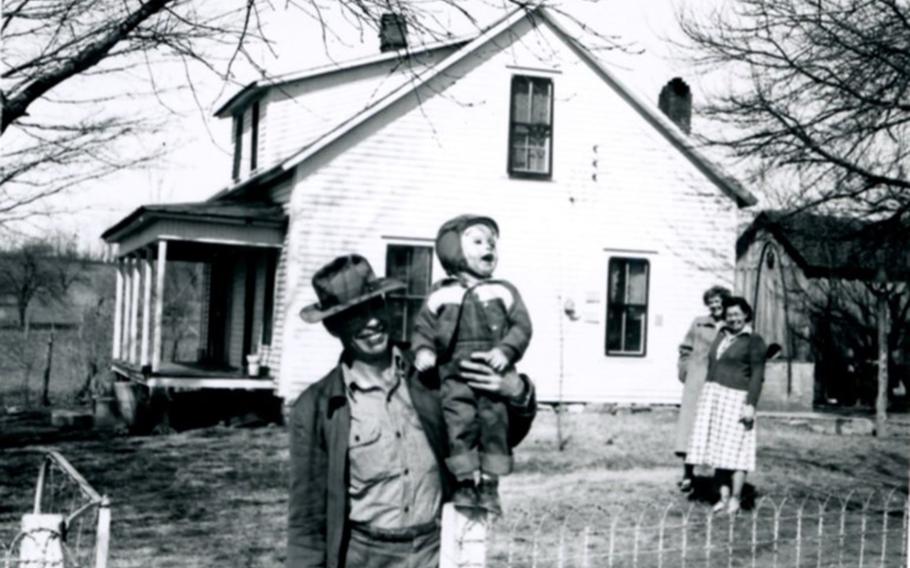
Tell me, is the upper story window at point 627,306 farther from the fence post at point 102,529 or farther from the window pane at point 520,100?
the fence post at point 102,529

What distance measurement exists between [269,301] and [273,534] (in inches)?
412

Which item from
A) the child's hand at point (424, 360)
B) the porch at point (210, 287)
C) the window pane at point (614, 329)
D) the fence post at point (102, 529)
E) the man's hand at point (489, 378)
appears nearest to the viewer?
the child's hand at point (424, 360)

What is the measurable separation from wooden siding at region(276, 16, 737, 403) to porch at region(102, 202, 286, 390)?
31.4 inches

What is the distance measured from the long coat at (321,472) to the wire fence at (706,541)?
3510 millimetres

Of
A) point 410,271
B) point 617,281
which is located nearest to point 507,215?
point 410,271

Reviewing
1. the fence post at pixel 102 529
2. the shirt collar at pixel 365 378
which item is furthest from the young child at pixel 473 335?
the fence post at pixel 102 529

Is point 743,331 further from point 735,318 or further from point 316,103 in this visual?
point 316,103

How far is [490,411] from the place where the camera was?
4191 millimetres

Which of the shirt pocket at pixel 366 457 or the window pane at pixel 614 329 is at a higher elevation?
the window pane at pixel 614 329

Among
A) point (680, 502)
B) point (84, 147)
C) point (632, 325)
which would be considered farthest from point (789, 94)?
point (632, 325)

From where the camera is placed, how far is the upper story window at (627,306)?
19438mm

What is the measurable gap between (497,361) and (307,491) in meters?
0.91

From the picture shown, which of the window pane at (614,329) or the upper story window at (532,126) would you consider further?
the window pane at (614,329)

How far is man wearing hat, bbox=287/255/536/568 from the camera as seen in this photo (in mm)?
3609
